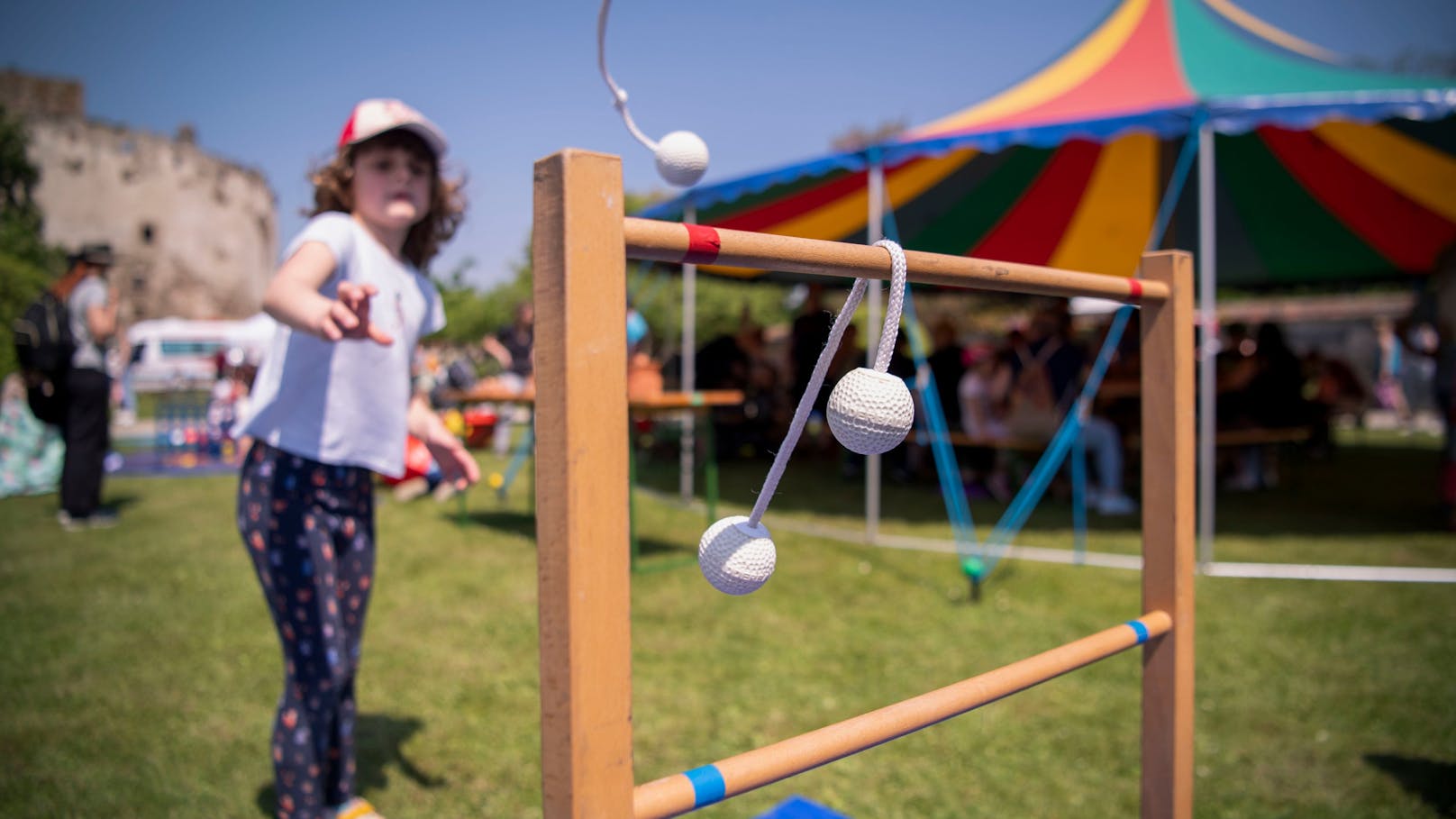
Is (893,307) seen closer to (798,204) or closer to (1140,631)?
(1140,631)

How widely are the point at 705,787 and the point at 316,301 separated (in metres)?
0.98

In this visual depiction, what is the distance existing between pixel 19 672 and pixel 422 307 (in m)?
2.22

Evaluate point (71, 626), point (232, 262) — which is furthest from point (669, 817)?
point (232, 262)

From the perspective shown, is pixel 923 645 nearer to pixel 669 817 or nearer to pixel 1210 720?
pixel 1210 720

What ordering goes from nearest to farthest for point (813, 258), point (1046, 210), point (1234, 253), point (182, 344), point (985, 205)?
1. point (813, 258)
2. point (1046, 210)
3. point (985, 205)
4. point (1234, 253)
5. point (182, 344)

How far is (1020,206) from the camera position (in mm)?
7480

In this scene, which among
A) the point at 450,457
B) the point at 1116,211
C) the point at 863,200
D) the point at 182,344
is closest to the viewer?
the point at 450,457

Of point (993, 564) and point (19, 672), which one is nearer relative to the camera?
point (19, 672)

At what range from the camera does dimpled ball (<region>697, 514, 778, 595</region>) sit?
809mm

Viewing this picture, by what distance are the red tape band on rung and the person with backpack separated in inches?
213

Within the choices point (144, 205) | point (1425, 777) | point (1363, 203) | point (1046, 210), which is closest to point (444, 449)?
point (1425, 777)

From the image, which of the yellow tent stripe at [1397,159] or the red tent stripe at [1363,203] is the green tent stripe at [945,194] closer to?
the red tent stripe at [1363,203]

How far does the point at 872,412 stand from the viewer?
77 centimetres

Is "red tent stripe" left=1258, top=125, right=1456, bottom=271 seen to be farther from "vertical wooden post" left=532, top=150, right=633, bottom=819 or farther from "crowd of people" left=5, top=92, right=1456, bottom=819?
"vertical wooden post" left=532, top=150, right=633, bottom=819
